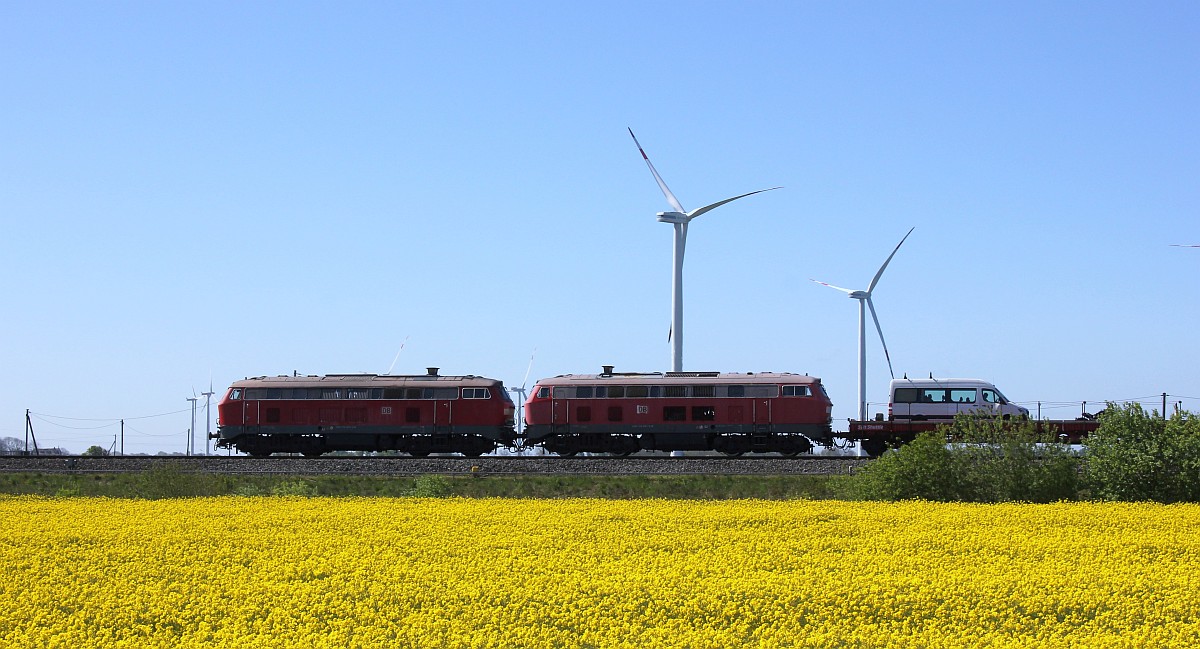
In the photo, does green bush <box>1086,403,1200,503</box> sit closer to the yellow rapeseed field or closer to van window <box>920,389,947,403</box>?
the yellow rapeseed field

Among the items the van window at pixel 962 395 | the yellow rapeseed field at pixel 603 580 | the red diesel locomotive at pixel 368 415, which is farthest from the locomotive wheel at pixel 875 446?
the yellow rapeseed field at pixel 603 580

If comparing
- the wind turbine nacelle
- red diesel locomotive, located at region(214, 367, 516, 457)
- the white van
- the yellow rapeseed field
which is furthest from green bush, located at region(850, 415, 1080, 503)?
the wind turbine nacelle

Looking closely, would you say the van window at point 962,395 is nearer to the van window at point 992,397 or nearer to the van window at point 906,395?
the van window at point 992,397

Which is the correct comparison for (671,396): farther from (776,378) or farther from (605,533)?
(605,533)

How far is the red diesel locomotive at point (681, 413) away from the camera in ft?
187

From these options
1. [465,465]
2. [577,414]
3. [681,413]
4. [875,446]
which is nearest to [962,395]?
[875,446]

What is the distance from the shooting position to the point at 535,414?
193 ft

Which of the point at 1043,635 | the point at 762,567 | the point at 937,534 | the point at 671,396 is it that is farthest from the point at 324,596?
the point at 671,396

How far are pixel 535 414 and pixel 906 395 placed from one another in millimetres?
19092

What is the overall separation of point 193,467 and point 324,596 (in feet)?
93.7

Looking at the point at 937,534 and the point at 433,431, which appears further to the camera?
the point at 433,431

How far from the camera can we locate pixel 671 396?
57812mm

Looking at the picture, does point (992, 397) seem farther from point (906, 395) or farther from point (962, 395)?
point (906, 395)

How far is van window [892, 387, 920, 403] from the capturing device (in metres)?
61.5
